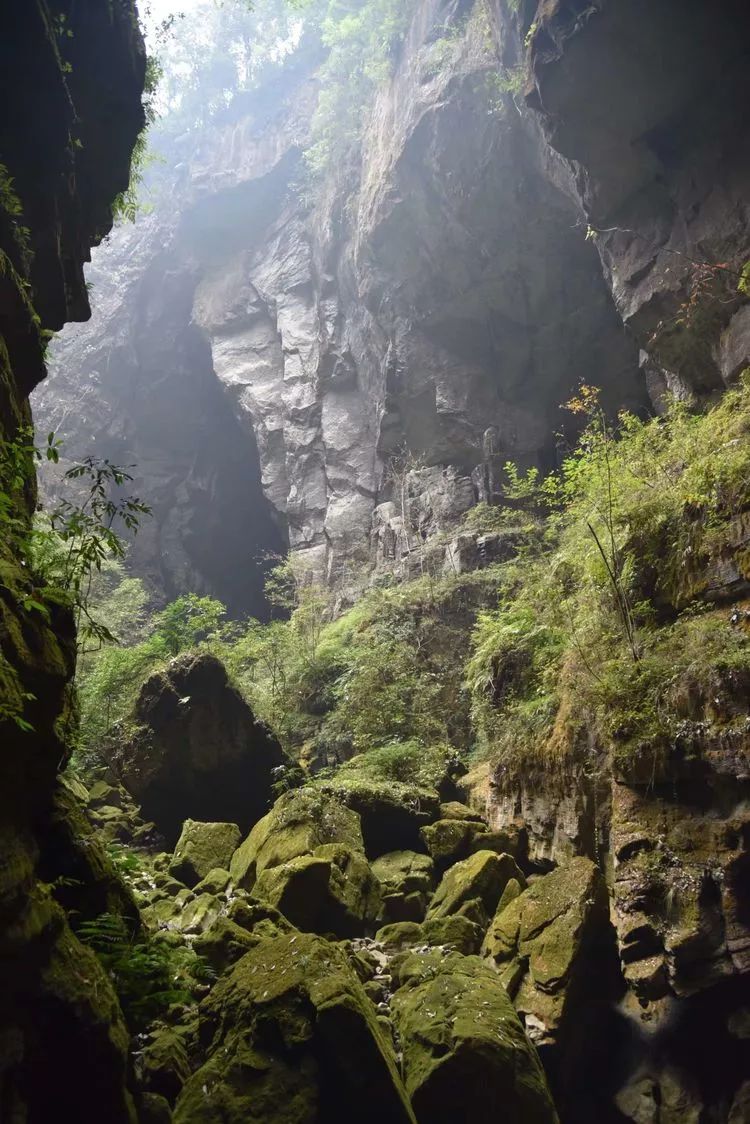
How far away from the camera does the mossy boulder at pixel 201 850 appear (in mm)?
8438

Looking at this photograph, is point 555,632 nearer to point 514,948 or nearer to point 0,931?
point 514,948

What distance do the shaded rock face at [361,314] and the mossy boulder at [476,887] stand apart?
42.5 ft

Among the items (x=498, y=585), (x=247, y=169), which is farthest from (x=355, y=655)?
(x=247, y=169)

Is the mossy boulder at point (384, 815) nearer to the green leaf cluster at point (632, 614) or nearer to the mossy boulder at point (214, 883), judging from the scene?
the green leaf cluster at point (632, 614)

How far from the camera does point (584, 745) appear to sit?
7.46 m

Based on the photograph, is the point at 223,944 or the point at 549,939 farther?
the point at 549,939

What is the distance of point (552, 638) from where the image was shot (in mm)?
9609

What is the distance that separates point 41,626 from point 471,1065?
4.14m

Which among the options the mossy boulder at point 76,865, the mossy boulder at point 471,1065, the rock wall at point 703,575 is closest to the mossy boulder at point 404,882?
the rock wall at point 703,575

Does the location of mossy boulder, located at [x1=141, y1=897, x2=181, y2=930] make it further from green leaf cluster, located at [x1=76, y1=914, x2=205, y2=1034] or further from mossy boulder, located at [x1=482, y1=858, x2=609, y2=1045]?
mossy boulder, located at [x1=482, y1=858, x2=609, y2=1045]

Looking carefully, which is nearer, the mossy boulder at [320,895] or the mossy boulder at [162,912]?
the mossy boulder at [162,912]

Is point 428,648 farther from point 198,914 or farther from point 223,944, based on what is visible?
point 223,944

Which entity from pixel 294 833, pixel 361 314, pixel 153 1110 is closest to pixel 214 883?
pixel 294 833

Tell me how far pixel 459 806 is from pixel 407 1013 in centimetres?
445
